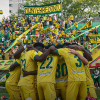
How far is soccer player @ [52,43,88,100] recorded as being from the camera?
22.3ft

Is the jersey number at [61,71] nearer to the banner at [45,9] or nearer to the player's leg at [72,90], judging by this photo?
the player's leg at [72,90]

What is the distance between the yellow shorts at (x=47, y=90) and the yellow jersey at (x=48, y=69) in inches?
4.7

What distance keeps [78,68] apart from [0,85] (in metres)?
5.60

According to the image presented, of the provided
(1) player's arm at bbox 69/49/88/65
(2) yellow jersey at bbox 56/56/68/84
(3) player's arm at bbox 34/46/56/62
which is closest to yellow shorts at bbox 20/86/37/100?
(2) yellow jersey at bbox 56/56/68/84

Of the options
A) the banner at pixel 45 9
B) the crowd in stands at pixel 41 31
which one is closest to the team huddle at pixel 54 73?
the crowd in stands at pixel 41 31

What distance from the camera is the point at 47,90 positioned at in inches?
270

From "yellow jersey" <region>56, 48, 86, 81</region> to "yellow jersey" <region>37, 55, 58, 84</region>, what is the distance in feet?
1.14

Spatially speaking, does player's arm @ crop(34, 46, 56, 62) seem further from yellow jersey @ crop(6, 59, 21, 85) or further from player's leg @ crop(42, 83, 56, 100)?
yellow jersey @ crop(6, 59, 21, 85)

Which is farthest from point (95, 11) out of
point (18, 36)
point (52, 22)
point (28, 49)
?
point (28, 49)

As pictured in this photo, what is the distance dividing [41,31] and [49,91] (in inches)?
584

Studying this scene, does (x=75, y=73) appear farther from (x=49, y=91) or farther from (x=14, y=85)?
(x=14, y=85)

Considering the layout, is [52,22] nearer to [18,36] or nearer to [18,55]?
[18,36]

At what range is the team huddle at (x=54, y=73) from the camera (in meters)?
6.88

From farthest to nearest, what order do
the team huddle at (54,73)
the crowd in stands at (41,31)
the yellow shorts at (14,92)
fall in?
1. the crowd in stands at (41,31)
2. the yellow shorts at (14,92)
3. the team huddle at (54,73)
